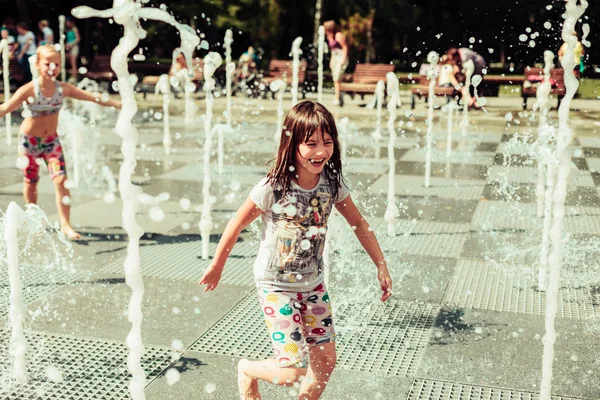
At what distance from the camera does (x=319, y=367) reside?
3.05m

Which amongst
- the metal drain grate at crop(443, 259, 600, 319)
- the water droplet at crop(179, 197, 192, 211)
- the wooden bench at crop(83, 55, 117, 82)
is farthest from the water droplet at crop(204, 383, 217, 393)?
the wooden bench at crop(83, 55, 117, 82)

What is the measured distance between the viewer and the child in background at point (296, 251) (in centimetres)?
299

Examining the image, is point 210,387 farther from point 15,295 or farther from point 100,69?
point 100,69

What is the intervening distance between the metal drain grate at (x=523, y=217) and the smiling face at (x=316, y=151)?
3.93 metres

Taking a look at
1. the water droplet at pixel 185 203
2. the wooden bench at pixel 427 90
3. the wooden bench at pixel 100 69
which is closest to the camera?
the water droplet at pixel 185 203

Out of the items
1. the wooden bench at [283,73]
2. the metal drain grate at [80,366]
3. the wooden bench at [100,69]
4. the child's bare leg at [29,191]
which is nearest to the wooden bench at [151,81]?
the wooden bench at [100,69]

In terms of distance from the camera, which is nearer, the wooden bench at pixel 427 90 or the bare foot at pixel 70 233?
the bare foot at pixel 70 233

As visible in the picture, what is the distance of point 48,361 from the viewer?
3816 millimetres

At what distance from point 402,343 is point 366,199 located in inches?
146

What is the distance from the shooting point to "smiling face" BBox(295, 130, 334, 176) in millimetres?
2967

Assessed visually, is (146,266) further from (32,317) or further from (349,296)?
(349,296)

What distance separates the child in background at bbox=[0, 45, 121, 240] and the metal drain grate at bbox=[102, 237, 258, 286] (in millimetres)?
766

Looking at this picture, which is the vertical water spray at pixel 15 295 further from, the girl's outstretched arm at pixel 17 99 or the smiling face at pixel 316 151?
the girl's outstretched arm at pixel 17 99

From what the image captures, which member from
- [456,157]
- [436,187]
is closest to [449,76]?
[456,157]
